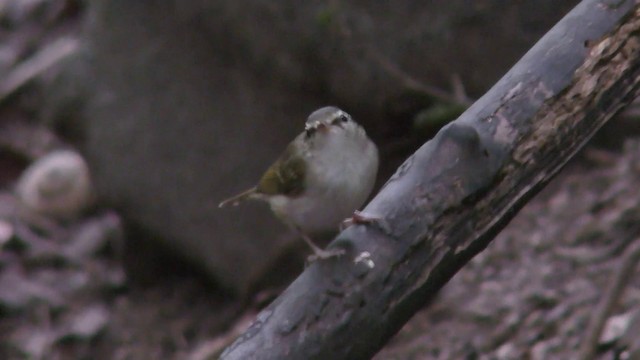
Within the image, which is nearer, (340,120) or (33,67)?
(340,120)

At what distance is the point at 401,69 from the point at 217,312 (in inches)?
79.7

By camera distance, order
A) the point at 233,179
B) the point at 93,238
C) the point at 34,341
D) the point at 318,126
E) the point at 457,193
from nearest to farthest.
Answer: the point at 457,193, the point at 318,126, the point at 233,179, the point at 34,341, the point at 93,238

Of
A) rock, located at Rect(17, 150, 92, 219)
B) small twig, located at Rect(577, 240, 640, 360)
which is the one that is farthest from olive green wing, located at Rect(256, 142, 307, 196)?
rock, located at Rect(17, 150, 92, 219)

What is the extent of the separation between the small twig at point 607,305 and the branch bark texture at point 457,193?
1451 mm

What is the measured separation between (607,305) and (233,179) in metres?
2.75

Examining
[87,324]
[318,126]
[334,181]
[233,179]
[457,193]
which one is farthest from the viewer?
[87,324]

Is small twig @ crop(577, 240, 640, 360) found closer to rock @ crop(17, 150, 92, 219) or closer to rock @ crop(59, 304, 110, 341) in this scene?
rock @ crop(59, 304, 110, 341)

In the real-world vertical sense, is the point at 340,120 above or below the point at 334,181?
above

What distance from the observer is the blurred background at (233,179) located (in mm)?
4977

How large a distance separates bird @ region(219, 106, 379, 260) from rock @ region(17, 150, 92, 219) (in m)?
4.21

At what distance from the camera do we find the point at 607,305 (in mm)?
4062

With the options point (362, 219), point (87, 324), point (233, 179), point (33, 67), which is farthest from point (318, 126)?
point (33, 67)

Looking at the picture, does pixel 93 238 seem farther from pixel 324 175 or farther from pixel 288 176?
pixel 324 175

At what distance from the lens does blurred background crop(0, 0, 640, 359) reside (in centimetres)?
498
